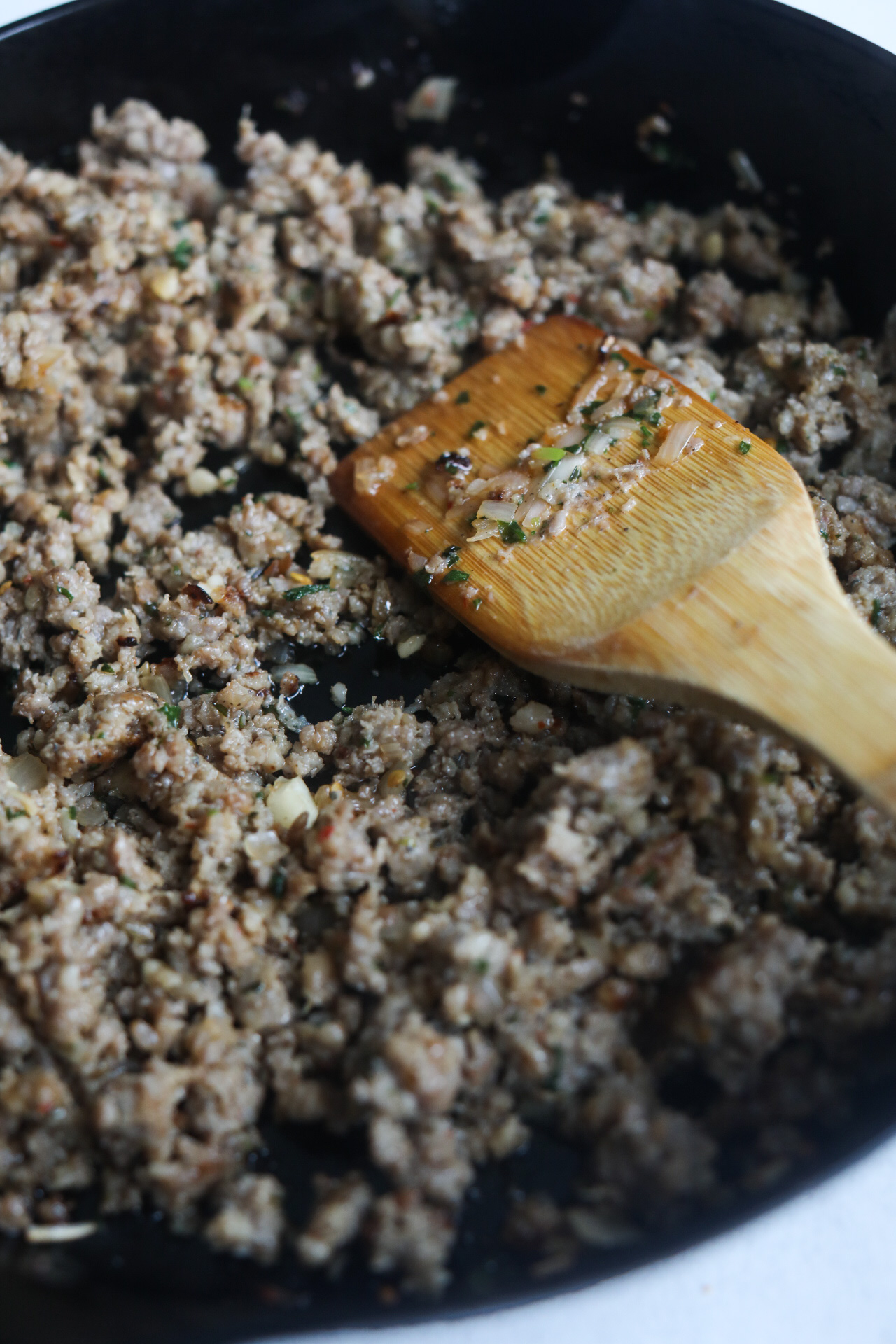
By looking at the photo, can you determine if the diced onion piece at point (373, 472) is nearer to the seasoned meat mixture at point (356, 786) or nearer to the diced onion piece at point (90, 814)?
the seasoned meat mixture at point (356, 786)

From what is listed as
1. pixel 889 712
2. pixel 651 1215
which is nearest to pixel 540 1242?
pixel 651 1215

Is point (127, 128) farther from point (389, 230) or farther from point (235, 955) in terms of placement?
point (235, 955)

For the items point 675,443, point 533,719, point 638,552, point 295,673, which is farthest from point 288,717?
point 675,443

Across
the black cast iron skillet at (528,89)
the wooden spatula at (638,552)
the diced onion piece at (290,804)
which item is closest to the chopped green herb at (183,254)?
the black cast iron skillet at (528,89)

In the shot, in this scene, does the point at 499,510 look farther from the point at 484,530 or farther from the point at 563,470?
the point at 563,470

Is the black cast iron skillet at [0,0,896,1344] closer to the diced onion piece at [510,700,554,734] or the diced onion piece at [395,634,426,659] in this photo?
the diced onion piece at [395,634,426,659]

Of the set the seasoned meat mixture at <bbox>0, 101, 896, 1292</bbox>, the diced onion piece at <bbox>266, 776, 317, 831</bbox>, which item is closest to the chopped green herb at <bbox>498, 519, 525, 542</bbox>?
the seasoned meat mixture at <bbox>0, 101, 896, 1292</bbox>
